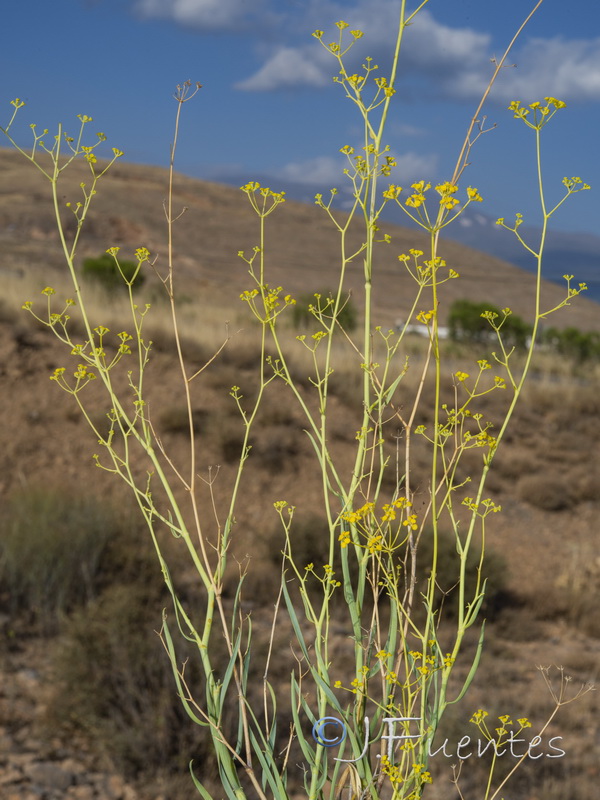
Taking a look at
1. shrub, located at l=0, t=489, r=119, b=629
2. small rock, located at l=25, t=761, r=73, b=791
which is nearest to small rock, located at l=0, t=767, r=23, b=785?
small rock, located at l=25, t=761, r=73, b=791

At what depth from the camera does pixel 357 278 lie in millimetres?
44562

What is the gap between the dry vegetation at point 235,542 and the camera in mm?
5301

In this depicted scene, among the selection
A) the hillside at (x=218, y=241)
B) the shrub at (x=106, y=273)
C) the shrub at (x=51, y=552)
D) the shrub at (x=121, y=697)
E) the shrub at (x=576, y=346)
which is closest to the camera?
the shrub at (x=121, y=697)

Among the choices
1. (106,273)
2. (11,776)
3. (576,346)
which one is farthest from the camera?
(576,346)

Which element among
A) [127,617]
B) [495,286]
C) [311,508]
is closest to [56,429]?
[311,508]

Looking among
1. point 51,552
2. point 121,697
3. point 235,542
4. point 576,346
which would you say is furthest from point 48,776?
point 576,346

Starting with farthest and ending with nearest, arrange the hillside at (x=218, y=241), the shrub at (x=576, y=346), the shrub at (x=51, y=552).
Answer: the hillside at (x=218, y=241) → the shrub at (x=576, y=346) → the shrub at (x=51, y=552)

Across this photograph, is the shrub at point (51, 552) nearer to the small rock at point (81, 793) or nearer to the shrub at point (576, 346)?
the small rock at point (81, 793)

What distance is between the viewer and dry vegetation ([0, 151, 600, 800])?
5.30m

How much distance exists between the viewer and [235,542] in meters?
8.80

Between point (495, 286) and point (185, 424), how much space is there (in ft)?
144

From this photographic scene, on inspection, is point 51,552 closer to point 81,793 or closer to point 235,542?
point 235,542

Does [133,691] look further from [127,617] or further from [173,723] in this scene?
[127,617]

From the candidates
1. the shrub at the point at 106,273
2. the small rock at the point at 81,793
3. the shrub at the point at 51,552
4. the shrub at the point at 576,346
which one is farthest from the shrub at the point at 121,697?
the shrub at the point at 576,346
